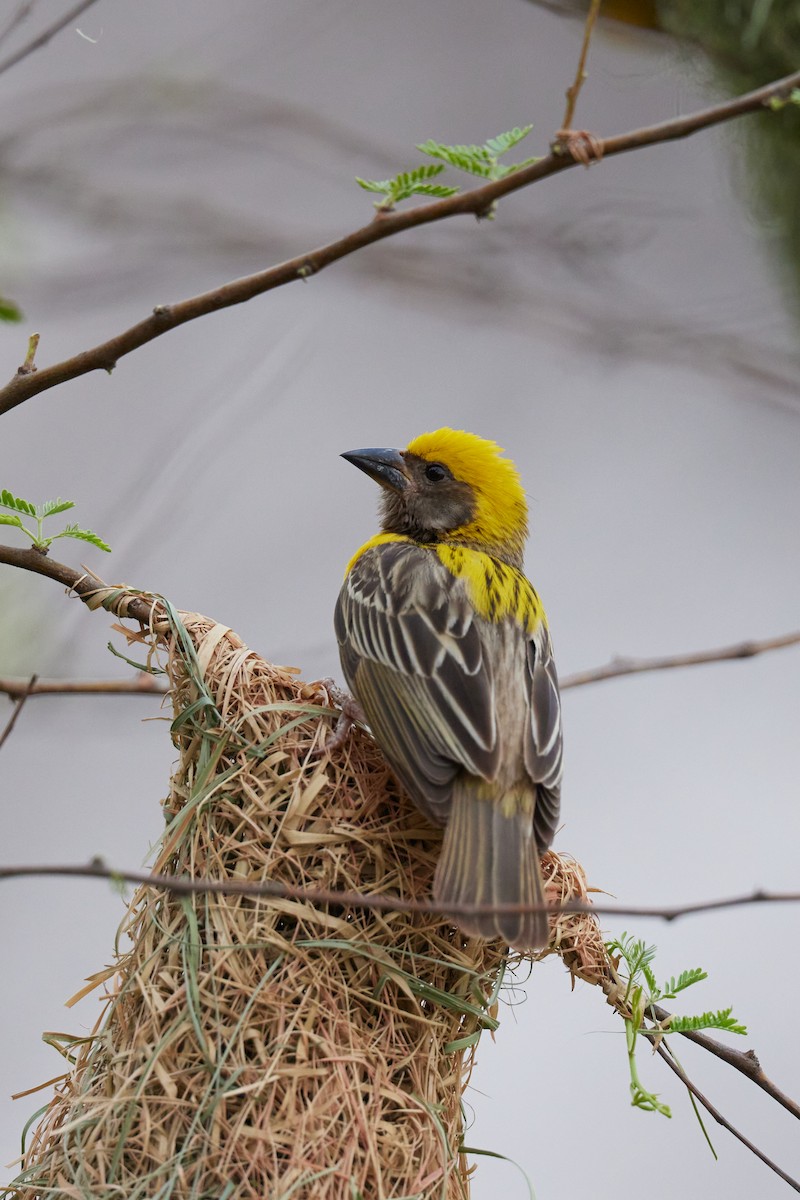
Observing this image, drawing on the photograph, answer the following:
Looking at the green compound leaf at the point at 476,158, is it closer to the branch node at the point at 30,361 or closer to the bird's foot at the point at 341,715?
the branch node at the point at 30,361

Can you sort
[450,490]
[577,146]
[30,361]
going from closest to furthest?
[577,146]
[30,361]
[450,490]

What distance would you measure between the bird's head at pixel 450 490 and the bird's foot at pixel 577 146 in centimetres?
155

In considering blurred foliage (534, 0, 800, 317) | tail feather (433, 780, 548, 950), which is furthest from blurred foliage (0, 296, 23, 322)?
blurred foliage (534, 0, 800, 317)

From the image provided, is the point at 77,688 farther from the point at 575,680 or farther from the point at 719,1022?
the point at 719,1022

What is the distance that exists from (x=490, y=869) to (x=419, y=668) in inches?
18.8

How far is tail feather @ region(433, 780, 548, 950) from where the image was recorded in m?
1.93

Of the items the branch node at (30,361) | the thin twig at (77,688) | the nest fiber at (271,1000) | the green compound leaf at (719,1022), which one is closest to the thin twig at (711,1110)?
the green compound leaf at (719,1022)

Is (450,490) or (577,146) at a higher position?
(450,490)

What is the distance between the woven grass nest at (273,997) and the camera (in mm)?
1861

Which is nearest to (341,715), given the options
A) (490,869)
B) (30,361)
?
(490,869)

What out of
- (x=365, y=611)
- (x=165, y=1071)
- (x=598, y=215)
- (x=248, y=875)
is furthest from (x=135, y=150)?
(x=165, y=1071)

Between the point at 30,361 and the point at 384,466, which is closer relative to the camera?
A: the point at 30,361

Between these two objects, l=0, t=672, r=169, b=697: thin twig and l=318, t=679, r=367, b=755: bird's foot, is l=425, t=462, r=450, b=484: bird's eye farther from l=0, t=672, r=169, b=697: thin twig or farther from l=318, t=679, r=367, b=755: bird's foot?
l=0, t=672, r=169, b=697: thin twig

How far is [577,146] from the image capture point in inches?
57.5
